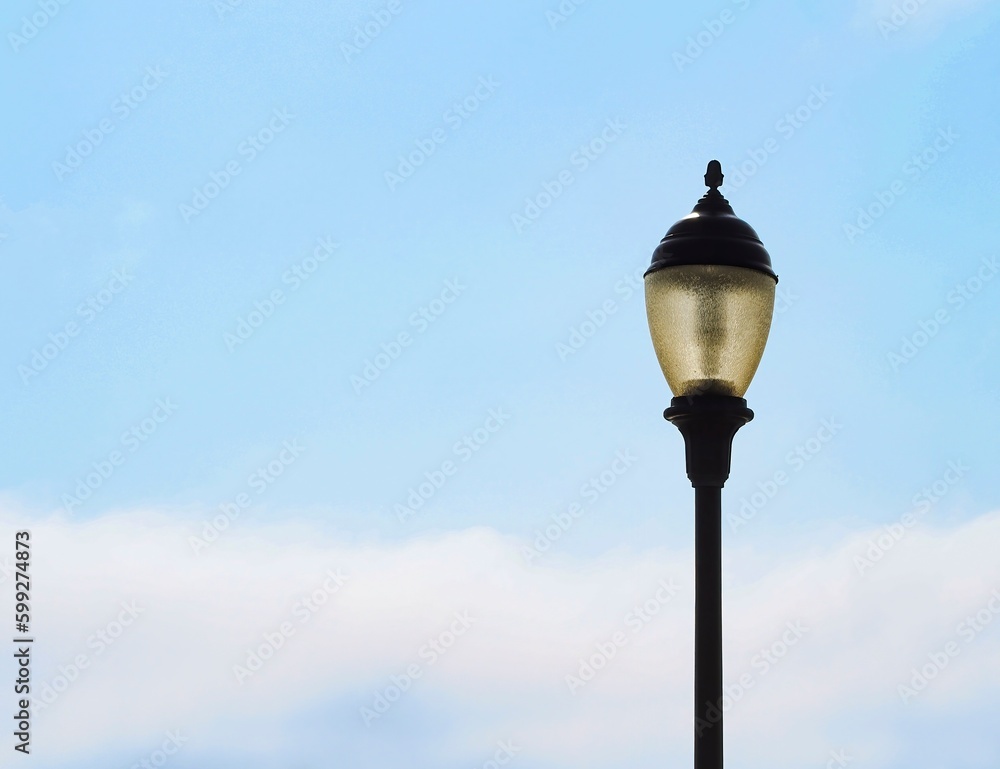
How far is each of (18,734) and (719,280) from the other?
13860 mm

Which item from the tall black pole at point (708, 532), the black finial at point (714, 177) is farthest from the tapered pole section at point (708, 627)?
the black finial at point (714, 177)

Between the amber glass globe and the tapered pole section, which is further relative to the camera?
the amber glass globe

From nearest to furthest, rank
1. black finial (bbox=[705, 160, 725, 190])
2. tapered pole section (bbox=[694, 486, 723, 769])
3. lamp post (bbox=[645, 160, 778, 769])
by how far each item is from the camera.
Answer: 1. tapered pole section (bbox=[694, 486, 723, 769])
2. lamp post (bbox=[645, 160, 778, 769])
3. black finial (bbox=[705, 160, 725, 190])

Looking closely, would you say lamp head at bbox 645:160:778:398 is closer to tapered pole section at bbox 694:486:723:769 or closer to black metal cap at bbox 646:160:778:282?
black metal cap at bbox 646:160:778:282

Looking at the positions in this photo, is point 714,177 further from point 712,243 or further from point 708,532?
point 708,532

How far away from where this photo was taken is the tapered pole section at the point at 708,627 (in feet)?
13.9

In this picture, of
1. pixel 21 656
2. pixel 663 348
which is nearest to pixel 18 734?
pixel 21 656

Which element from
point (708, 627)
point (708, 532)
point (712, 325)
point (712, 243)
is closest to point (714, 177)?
point (712, 243)

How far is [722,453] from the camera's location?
459cm

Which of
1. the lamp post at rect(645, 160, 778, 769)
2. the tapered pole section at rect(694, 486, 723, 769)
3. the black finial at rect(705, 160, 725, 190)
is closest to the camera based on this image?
the tapered pole section at rect(694, 486, 723, 769)

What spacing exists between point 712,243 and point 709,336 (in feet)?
1.17

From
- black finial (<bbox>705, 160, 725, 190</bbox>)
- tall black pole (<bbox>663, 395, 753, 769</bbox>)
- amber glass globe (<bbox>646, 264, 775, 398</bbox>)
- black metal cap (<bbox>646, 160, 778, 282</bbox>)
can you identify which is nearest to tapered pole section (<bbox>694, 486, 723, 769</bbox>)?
tall black pole (<bbox>663, 395, 753, 769</bbox>)

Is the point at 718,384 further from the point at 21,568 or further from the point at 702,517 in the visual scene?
the point at 21,568

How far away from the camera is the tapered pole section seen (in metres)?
4.25
